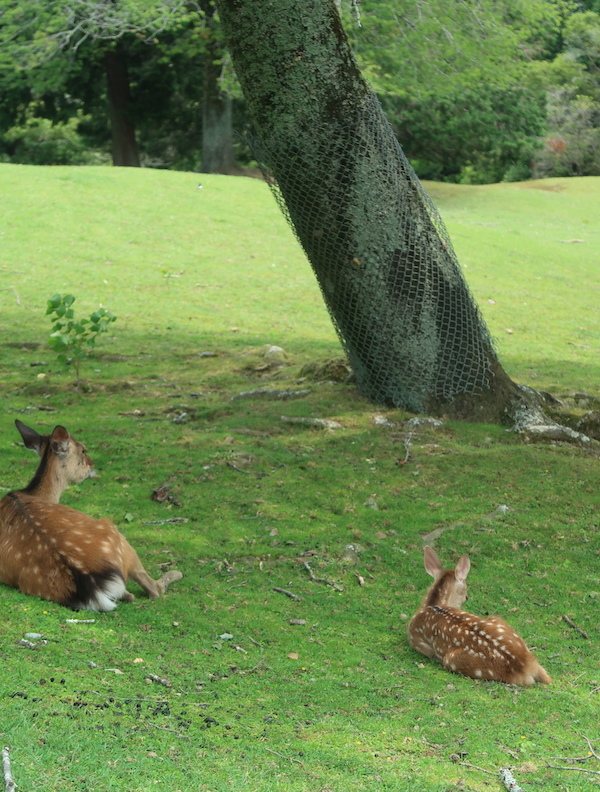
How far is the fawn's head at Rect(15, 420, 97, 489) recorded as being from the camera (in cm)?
538

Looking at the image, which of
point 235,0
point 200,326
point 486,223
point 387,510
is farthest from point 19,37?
point 387,510

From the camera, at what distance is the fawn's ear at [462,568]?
490 centimetres

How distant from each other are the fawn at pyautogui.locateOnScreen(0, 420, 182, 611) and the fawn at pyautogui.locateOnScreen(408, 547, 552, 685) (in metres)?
1.45

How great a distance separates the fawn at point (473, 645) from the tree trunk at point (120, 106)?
27.1 m

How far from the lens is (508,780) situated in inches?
124

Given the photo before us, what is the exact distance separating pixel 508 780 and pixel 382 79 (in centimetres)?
2398

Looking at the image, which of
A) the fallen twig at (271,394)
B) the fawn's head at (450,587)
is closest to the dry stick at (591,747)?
the fawn's head at (450,587)

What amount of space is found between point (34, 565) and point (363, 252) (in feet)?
12.6

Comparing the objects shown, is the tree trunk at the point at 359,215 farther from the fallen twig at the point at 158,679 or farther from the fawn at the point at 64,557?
the fallen twig at the point at 158,679

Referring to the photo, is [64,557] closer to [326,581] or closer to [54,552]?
[54,552]

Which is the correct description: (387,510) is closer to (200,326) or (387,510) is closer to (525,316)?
(200,326)

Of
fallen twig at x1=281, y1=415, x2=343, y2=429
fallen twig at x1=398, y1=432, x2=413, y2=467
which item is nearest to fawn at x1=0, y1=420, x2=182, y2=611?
fallen twig at x1=398, y1=432, x2=413, y2=467

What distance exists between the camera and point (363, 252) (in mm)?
7270

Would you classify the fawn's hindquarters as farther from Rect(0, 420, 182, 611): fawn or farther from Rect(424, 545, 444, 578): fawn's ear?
Rect(424, 545, 444, 578): fawn's ear
